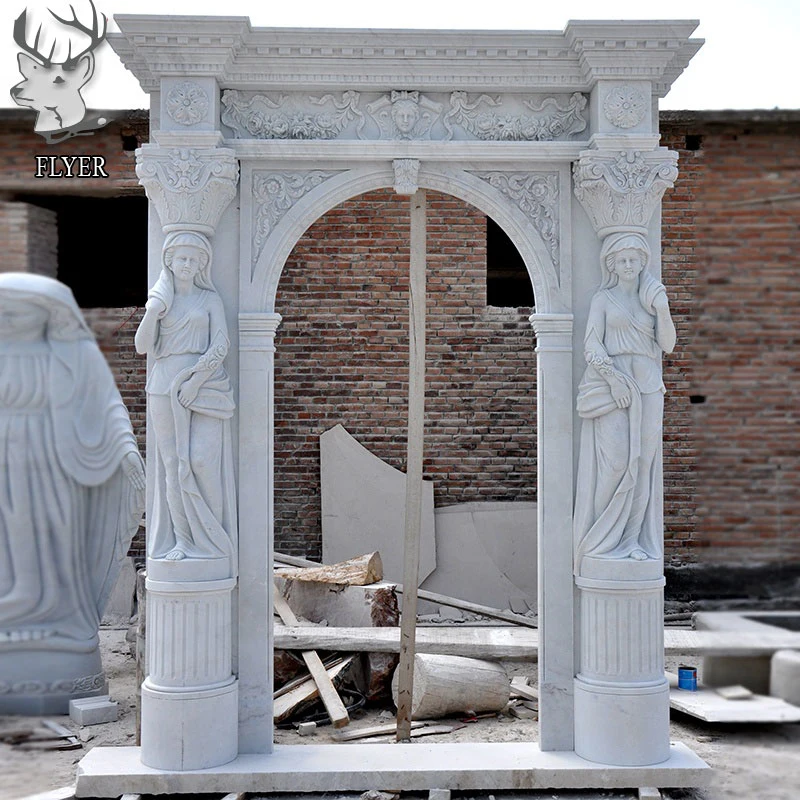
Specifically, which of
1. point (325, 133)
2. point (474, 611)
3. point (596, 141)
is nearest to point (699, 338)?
point (474, 611)

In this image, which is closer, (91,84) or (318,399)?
(91,84)

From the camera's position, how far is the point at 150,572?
12.9ft

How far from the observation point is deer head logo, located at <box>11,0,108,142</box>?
654 centimetres

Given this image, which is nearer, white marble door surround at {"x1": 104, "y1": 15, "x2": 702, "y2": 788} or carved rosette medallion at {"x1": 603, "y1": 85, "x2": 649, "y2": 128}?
white marble door surround at {"x1": 104, "y1": 15, "x2": 702, "y2": 788}

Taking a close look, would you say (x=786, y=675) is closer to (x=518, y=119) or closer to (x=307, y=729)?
(x=518, y=119)

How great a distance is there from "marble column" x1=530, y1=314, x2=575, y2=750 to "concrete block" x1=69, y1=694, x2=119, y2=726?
263 centimetres

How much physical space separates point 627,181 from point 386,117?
1.19 m

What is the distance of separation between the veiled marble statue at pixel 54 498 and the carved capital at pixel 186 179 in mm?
1736

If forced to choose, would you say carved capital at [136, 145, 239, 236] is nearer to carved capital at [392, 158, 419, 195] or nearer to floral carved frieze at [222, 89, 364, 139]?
floral carved frieze at [222, 89, 364, 139]

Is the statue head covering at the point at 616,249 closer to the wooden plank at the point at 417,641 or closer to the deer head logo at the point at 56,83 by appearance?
the wooden plank at the point at 417,641

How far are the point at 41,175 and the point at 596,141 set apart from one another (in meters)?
5.18

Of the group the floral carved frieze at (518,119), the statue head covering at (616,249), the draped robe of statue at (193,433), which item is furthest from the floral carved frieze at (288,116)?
the statue head covering at (616,249)

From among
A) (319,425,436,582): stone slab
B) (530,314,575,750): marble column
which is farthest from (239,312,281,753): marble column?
(319,425,436,582): stone slab

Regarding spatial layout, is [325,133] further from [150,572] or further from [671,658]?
[671,658]
